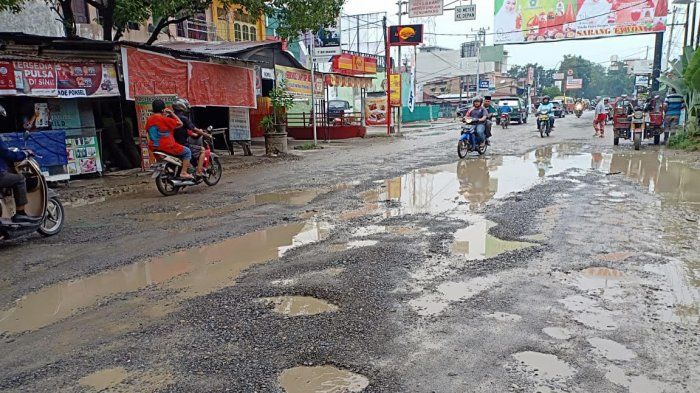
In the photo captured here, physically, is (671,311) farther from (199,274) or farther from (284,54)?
(284,54)

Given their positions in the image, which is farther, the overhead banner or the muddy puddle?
the overhead banner

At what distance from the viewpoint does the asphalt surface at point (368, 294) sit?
2928mm

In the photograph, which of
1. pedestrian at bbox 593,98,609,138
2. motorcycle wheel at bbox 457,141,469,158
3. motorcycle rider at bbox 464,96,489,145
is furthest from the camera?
pedestrian at bbox 593,98,609,138

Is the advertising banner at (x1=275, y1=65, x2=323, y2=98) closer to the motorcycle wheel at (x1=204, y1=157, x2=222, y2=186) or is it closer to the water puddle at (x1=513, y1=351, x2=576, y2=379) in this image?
the motorcycle wheel at (x1=204, y1=157, x2=222, y2=186)

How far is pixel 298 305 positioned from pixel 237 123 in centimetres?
1246

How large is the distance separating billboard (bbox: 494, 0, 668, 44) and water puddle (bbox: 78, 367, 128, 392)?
33281mm

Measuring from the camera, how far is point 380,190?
9008 mm

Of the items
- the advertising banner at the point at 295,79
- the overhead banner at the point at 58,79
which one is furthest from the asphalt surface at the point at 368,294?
the advertising banner at the point at 295,79

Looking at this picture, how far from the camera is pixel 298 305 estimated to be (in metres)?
3.90

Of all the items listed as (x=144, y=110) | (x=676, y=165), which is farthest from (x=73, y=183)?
(x=676, y=165)

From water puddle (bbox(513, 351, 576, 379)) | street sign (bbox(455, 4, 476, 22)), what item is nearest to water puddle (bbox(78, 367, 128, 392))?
water puddle (bbox(513, 351, 576, 379))

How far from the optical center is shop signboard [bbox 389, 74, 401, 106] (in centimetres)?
2472

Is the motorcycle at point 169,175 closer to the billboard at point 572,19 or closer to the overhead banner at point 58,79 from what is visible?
the overhead banner at point 58,79

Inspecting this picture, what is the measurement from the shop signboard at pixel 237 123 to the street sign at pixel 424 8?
12279 millimetres
